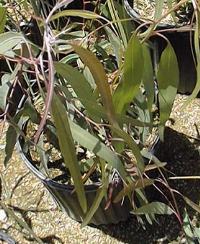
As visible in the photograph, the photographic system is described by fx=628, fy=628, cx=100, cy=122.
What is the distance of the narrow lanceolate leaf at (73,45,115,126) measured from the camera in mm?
722

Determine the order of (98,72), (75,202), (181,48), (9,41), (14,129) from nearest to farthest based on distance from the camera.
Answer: (98,72) < (9,41) < (14,129) < (75,202) < (181,48)

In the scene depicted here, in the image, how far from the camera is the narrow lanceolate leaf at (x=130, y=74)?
843 mm

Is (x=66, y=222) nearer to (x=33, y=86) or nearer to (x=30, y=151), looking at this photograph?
(x=30, y=151)

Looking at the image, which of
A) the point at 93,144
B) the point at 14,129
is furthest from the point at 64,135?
the point at 14,129

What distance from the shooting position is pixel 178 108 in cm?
171

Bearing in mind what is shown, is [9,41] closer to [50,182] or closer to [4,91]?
[4,91]

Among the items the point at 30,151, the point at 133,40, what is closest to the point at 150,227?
the point at 30,151

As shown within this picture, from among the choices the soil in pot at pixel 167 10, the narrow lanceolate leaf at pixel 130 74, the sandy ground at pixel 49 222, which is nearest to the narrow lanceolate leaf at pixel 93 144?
the narrow lanceolate leaf at pixel 130 74

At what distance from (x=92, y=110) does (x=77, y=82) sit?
6 cm

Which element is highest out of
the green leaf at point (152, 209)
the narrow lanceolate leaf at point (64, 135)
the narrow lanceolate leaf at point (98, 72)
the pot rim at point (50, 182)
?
the narrow lanceolate leaf at point (98, 72)

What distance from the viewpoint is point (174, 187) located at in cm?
155

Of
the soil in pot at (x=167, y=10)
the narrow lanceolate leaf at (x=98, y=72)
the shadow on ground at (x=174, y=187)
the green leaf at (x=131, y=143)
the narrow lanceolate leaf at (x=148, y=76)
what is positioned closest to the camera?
the narrow lanceolate leaf at (x=98, y=72)

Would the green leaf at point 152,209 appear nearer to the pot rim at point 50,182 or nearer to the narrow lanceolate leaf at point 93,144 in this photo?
the pot rim at point 50,182

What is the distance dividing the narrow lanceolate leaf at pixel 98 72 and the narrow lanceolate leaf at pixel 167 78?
0.16 m
